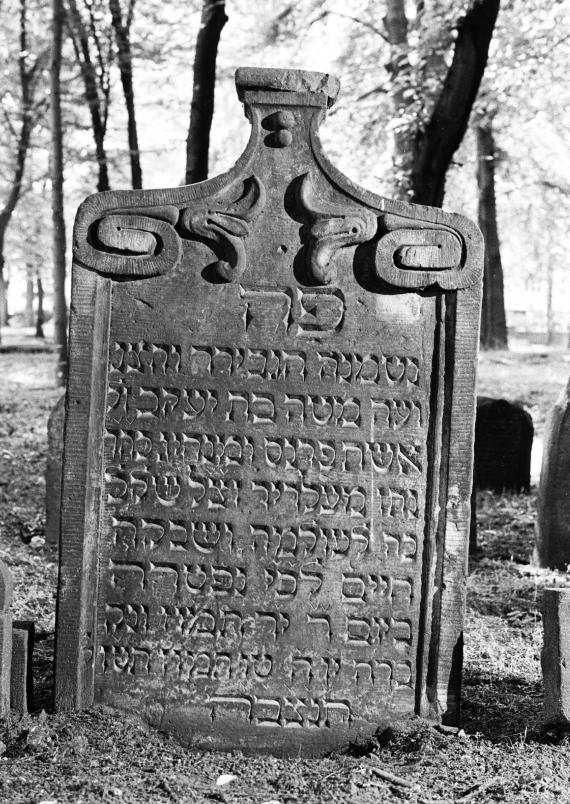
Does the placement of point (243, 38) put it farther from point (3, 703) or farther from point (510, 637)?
point (3, 703)

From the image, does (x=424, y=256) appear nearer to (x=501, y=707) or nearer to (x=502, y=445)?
(x=501, y=707)

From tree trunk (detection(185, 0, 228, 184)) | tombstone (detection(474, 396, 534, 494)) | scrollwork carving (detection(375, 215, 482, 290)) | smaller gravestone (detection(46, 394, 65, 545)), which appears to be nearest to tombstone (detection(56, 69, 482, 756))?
scrollwork carving (detection(375, 215, 482, 290))

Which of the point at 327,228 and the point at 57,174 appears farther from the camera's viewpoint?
the point at 57,174

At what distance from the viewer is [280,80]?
374 centimetres

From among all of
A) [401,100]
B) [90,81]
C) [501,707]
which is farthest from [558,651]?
[90,81]

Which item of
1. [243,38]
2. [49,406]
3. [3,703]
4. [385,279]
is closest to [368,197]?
[385,279]

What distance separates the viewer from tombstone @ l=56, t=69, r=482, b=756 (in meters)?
3.72

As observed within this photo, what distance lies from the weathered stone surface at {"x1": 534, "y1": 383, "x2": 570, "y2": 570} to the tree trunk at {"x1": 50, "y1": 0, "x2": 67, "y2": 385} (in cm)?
731

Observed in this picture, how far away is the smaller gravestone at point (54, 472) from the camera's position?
22.0 feet

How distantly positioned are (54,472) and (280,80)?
3.84 m

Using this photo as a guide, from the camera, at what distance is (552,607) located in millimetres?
3561

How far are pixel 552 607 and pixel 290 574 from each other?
A: 992 millimetres

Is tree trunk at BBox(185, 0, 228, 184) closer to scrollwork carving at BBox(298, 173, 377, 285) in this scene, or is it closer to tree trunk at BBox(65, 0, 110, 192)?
tree trunk at BBox(65, 0, 110, 192)

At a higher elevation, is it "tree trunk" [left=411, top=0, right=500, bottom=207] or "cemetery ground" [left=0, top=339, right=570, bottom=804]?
"tree trunk" [left=411, top=0, right=500, bottom=207]
